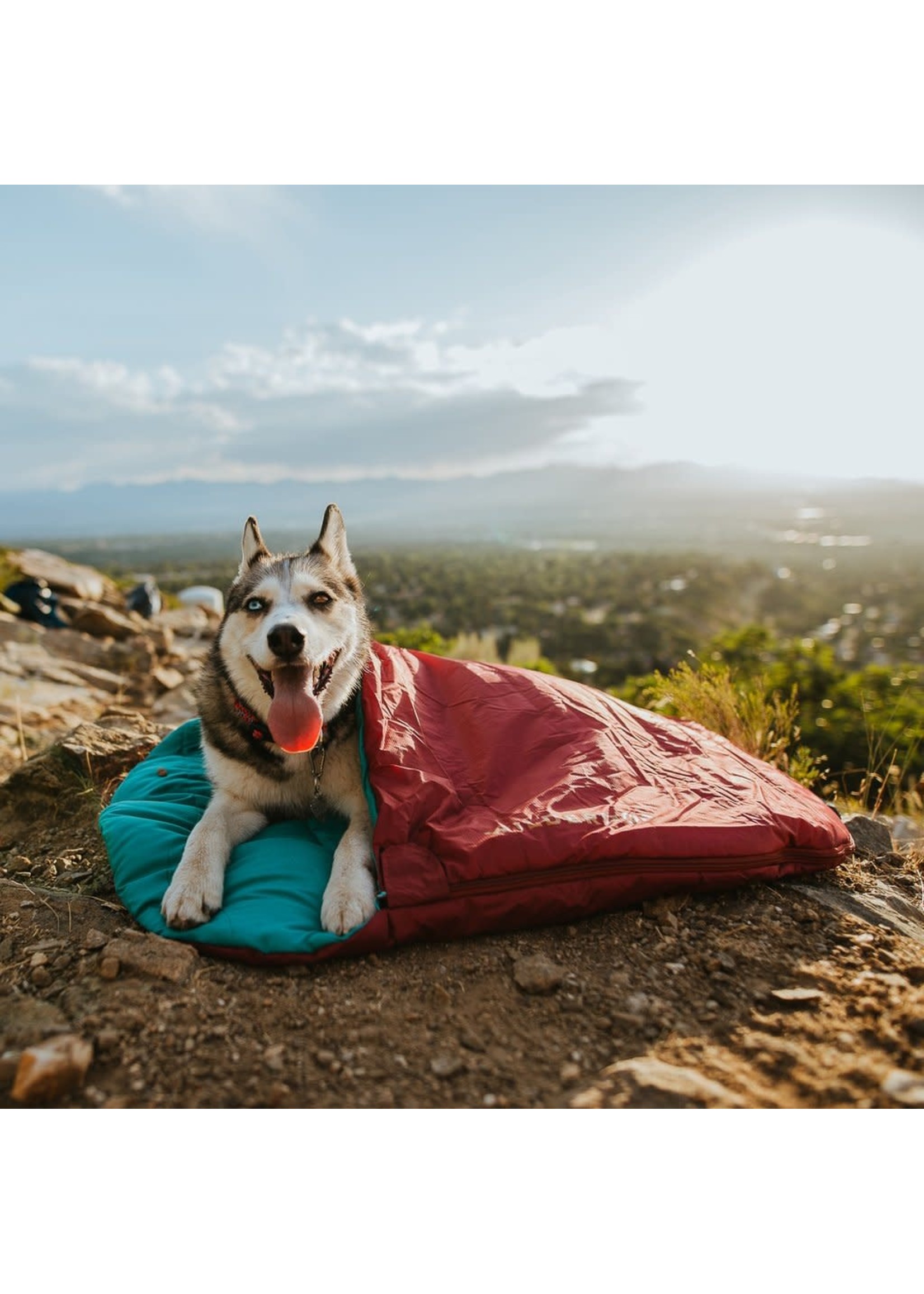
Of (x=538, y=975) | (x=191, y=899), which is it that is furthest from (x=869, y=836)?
(x=191, y=899)

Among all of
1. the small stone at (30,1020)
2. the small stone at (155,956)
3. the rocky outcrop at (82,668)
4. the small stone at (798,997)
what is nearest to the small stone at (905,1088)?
the small stone at (798,997)

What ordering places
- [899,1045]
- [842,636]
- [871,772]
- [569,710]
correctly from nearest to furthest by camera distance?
[899,1045] < [569,710] < [871,772] < [842,636]

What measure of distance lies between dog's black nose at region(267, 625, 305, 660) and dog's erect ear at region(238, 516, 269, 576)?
3.74 ft

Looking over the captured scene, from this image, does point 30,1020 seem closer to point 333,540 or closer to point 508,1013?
point 508,1013

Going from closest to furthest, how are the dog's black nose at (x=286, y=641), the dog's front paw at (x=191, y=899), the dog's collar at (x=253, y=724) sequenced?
the dog's front paw at (x=191, y=899), the dog's black nose at (x=286, y=641), the dog's collar at (x=253, y=724)

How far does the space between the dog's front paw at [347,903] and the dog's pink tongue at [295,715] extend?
0.72 metres

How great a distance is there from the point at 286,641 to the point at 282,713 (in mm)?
396

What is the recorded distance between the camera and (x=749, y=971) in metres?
3.16

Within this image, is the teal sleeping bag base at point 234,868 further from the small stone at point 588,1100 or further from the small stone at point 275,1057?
the small stone at point 588,1100

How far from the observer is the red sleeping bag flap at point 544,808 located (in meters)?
3.37

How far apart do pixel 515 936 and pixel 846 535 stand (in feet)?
360

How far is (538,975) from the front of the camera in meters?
3.06

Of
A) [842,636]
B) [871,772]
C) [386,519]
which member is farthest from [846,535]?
[871,772]
